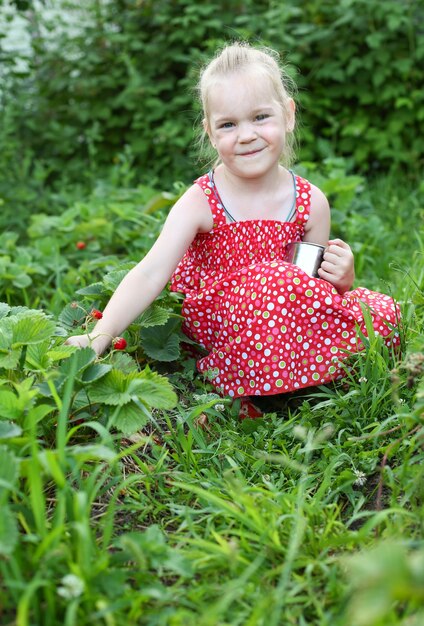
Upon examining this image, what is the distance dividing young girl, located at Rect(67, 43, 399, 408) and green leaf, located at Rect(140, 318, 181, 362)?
99 millimetres

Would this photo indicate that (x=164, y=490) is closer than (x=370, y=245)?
Yes

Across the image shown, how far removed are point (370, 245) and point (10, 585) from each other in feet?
8.57

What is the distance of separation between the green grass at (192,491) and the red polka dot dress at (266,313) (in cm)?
8

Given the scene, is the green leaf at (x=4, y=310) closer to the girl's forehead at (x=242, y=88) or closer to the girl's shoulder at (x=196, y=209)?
the girl's shoulder at (x=196, y=209)

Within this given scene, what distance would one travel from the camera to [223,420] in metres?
2.22

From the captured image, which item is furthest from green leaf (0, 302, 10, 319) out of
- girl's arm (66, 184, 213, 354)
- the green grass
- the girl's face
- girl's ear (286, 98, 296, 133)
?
girl's ear (286, 98, 296, 133)

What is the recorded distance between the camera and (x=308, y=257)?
7.91 feet

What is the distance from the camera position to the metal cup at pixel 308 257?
94.7 inches

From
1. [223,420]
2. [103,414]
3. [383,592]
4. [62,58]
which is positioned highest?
[62,58]

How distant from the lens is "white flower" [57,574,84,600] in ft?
4.39

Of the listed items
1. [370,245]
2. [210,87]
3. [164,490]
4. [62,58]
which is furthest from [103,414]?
[62,58]

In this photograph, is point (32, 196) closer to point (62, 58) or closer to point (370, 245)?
point (62, 58)

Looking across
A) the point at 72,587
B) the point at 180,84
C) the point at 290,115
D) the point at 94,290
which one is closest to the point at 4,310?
the point at 94,290

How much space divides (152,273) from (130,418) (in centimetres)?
63
